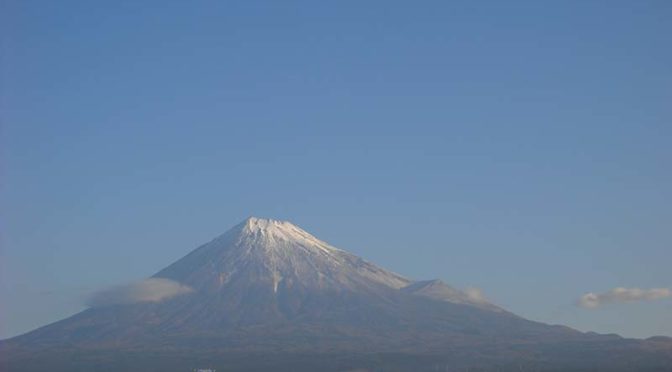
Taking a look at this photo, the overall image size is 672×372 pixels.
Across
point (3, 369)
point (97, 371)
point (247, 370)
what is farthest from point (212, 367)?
point (3, 369)

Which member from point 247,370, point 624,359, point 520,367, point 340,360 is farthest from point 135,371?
point 624,359

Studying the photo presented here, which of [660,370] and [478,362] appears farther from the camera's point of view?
[478,362]

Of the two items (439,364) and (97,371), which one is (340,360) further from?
(97,371)

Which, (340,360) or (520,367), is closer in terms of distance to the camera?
(520,367)

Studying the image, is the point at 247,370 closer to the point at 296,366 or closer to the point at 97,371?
the point at 296,366

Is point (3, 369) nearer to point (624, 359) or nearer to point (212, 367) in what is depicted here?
point (212, 367)

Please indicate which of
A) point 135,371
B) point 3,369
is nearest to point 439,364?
point 135,371

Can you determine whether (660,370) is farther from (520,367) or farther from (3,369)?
(3,369)

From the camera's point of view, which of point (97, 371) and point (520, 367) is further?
point (97, 371)
